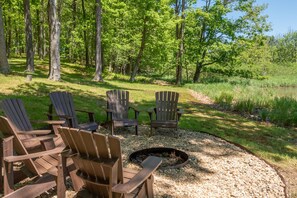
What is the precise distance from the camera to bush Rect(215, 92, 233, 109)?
A: 1020cm

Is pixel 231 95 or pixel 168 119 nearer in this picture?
pixel 168 119

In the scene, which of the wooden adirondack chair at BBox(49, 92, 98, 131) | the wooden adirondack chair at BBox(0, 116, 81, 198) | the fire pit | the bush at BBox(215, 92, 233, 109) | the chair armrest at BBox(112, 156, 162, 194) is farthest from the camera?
the bush at BBox(215, 92, 233, 109)

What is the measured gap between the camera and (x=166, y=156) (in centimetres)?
462

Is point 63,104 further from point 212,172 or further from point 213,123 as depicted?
point 213,123

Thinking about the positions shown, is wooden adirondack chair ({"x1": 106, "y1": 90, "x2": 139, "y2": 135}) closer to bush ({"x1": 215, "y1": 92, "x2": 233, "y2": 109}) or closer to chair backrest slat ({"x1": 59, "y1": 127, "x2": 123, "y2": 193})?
chair backrest slat ({"x1": 59, "y1": 127, "x2": 123, "y2": 193})

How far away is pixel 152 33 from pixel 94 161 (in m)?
16.7

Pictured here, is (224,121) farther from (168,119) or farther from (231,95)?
(231,95)

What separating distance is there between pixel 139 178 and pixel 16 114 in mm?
2553

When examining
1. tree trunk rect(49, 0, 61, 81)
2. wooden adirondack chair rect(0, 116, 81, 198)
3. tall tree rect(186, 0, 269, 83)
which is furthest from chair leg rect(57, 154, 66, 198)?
tall tree rect(186, 0, 269, 83)

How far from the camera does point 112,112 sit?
18.5 ft

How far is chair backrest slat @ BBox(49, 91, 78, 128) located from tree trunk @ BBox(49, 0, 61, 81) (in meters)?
6.22

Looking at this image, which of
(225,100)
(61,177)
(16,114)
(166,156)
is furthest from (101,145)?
(225,100)

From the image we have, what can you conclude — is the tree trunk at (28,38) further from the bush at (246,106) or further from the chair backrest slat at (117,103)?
the bush at (246,106)

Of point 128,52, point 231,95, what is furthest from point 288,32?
point 231,95
